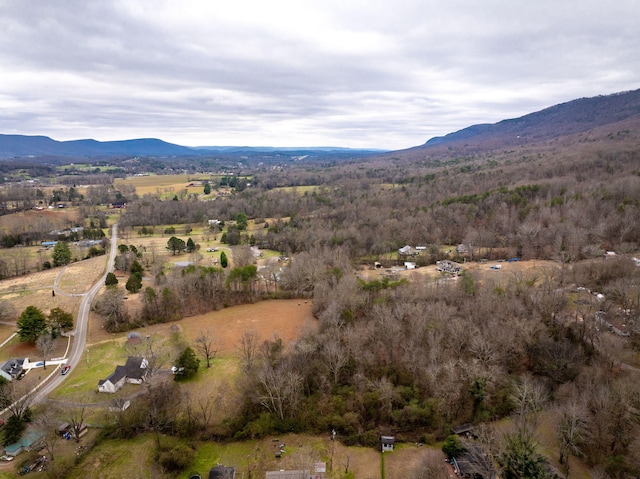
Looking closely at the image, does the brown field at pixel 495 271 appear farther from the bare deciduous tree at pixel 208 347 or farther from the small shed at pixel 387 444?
the small shed at pixel 387 444

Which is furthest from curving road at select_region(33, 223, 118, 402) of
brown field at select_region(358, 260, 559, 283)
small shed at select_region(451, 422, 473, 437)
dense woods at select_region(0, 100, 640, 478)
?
brown field at select_region(358, 260, 559, 283)

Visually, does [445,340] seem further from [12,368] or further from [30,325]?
[30,325]

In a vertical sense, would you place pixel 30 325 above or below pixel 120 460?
above

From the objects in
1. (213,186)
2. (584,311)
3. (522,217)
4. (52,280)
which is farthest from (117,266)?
(213,186)

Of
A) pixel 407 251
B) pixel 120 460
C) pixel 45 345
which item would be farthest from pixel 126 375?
pixel 407 251

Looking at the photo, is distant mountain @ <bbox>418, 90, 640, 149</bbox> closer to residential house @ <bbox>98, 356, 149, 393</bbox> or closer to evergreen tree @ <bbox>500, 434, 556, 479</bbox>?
evergreen tree @ <bbox>500, 434, 556, 479</bbox>
